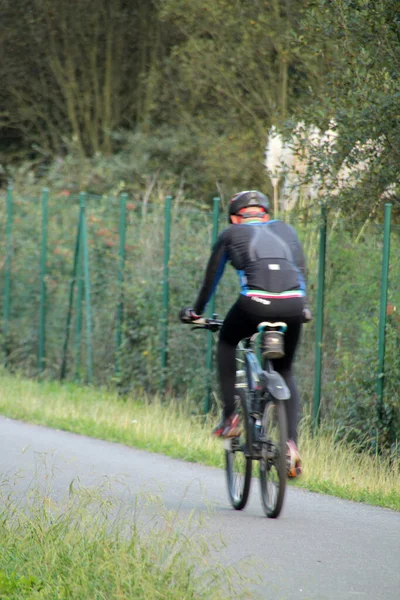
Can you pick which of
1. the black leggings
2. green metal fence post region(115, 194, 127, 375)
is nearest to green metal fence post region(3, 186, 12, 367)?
green metal fence post region(115, 194, 127, 375)

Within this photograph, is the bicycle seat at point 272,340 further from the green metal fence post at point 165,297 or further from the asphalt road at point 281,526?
the green metal fence post at point 165,297

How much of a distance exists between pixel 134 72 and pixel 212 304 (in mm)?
16497

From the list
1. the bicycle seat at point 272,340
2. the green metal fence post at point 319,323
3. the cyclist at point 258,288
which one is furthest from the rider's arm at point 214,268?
the green metal fence post at point 319,323

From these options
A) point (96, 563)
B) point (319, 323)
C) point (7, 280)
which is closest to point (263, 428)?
point (96, 563)

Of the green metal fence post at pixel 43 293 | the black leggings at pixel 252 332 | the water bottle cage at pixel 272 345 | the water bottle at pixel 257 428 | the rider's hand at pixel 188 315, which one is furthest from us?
the green metal fence post at pixel 43 293

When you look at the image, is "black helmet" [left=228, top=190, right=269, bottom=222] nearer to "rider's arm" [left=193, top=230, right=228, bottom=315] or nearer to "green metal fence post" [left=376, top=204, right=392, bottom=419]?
"rider's arm" [left=193, top=230, right=228, bottom=315]

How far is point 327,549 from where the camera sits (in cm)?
608

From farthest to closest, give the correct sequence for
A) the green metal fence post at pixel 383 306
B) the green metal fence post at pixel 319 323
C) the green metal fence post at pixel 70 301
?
the green metal fence post at pixel 70 301
the green metal fence post at pixel 319 323
the green metal fence post at pixel 383 306

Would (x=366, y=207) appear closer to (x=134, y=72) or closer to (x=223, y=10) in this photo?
(x=223, y=10)

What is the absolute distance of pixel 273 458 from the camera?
665 centimetres

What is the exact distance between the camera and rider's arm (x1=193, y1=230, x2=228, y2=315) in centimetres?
698

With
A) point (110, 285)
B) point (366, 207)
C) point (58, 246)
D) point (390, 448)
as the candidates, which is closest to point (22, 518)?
point (390, 448)

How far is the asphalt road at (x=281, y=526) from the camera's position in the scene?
5312 millimetres

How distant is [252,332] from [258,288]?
0.41 meters
